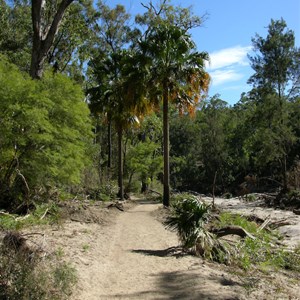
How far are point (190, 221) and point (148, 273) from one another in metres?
1.91

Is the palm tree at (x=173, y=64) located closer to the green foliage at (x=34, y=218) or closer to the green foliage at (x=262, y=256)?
the green foliage at (x=34, y=218)

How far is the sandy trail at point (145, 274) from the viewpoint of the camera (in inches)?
262

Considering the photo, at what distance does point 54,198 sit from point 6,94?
5.92 metres

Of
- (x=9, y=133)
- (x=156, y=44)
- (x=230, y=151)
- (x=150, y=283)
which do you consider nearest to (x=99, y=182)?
(x=156, y=44)

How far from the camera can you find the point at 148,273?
792 centimetres

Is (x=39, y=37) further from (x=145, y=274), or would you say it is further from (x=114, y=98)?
(x=114, y=98)

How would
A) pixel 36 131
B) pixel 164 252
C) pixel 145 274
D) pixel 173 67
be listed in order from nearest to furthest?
pixel 145 274, pixel 164 252, pixel 36 131, pixel 173 67

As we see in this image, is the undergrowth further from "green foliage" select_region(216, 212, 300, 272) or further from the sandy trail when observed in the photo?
the sandy trail

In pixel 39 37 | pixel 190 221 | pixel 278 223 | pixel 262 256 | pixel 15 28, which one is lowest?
pixel 278 223

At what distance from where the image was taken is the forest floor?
671cm

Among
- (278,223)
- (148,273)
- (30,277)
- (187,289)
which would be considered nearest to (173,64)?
(278,223)

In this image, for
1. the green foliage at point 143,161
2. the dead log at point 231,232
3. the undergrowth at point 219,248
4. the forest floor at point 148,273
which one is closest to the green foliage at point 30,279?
the forest floor at point 148,273

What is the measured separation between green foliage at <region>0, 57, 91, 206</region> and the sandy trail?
3502 millimetres

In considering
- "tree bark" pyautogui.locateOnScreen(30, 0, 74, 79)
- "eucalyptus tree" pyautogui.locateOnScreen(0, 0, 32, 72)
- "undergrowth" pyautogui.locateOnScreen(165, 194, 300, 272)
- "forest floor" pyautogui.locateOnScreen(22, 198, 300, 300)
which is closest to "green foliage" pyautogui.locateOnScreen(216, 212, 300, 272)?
"undergrowth" pyautogui.locateOnScreen(165, 194, 300, 272)
